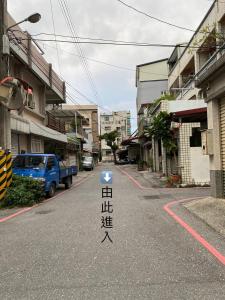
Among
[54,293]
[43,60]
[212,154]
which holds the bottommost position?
[54,293]

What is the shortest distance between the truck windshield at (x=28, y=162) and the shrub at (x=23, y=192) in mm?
1800

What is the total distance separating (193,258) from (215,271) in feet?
2.37

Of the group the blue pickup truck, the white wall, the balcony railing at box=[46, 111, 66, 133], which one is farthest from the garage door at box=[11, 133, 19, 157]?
the white wall

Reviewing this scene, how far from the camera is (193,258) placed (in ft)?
19.9

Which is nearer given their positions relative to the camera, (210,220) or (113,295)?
(113,295)

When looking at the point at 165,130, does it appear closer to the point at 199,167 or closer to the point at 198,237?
the point at 199,167

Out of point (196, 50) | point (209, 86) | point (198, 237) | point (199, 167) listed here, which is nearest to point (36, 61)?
point (196, 50)

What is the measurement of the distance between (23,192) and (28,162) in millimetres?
3283

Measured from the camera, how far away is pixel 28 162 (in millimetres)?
16391

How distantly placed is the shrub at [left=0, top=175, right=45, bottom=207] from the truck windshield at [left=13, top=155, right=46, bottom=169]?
5.91ft

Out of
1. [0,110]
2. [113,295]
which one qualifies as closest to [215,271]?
[113,295]

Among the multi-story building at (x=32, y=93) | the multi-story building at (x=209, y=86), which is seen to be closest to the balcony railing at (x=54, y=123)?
the multi-story building at (x=32, y=93)

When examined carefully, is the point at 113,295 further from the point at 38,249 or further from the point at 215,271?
the point at 38,249

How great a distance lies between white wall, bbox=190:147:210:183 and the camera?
18688 mm
